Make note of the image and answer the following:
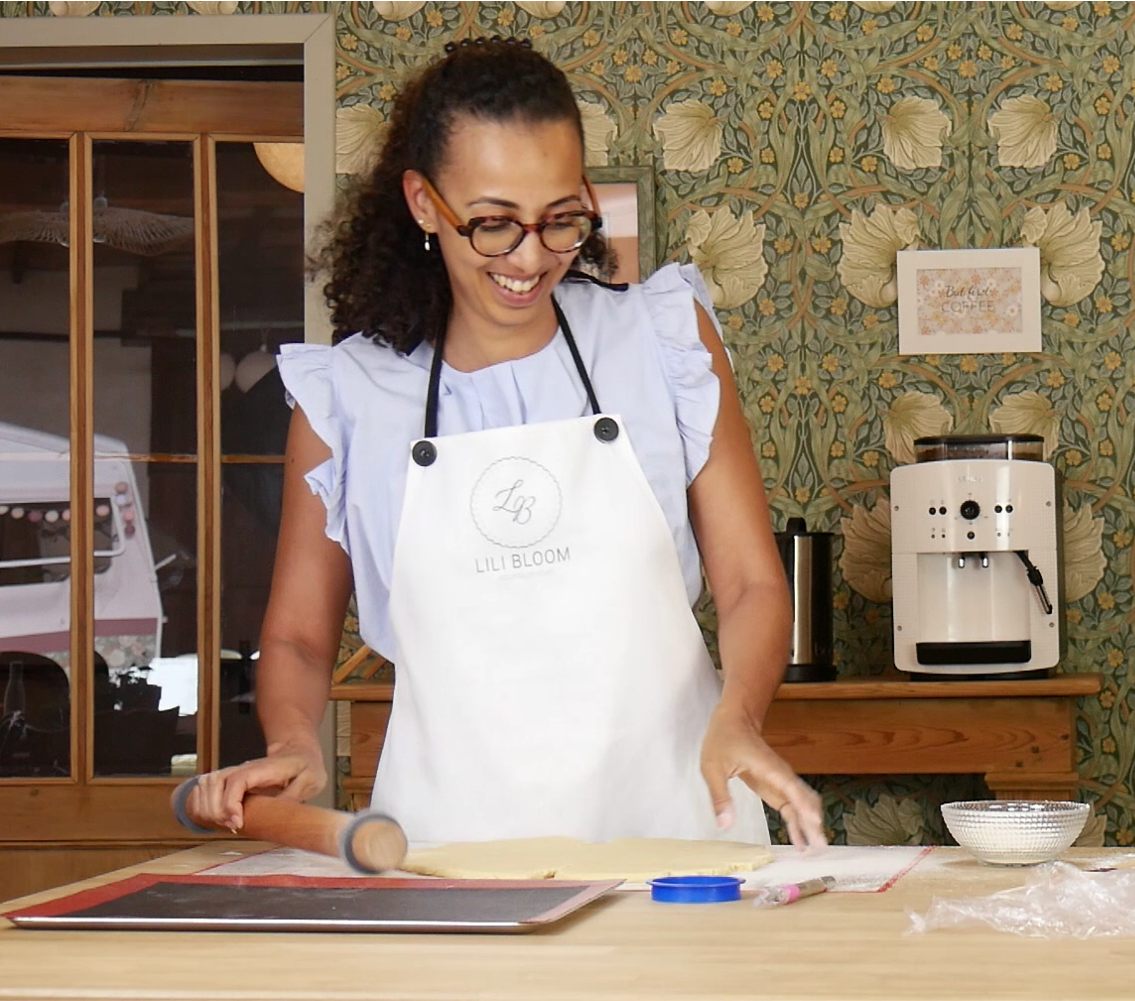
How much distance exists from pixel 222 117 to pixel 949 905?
2960 mm

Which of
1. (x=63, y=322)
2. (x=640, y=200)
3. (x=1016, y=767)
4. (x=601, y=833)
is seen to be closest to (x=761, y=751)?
(x=601, y=833)

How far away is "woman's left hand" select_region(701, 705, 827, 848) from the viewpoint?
1.27 meters

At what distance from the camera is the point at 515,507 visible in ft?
5.39

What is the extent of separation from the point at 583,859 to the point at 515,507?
0.46 m

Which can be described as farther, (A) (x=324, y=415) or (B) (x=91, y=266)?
(B) (x=91, y=266)

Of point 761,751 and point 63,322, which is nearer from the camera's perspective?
point 761,751

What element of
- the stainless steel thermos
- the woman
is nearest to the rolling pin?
the woman

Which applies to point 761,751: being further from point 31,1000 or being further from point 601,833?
point 31,1000

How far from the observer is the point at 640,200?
3.38 m

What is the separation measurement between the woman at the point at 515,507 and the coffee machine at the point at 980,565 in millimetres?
1328

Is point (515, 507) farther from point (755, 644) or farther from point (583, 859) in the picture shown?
point (583, 859)

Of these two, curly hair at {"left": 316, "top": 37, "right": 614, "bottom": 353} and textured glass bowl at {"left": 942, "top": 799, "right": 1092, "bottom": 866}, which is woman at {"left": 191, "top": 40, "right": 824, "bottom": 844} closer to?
curly hair at {"left": 316, "top": 37, "right": 614, "bottom": 353}

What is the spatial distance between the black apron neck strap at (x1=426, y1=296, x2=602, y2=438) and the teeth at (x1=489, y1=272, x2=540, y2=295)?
12cm

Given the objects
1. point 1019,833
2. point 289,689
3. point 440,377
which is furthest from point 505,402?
point 1019,833
